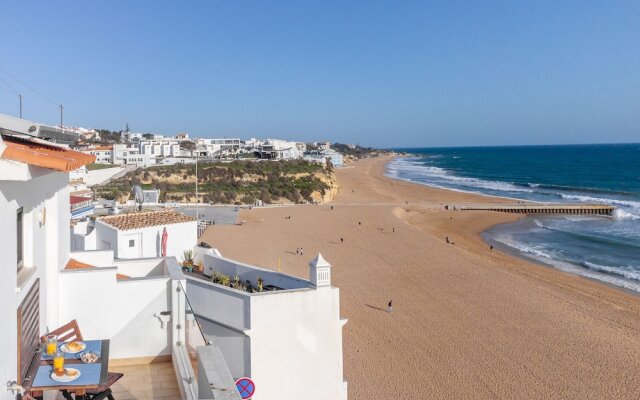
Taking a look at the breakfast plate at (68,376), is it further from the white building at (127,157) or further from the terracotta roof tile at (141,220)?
the white building at (127,157)

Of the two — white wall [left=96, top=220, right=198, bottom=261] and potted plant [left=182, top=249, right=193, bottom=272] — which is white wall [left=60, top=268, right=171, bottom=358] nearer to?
potted plant [left=182, top=249, right=193, bottom=272]

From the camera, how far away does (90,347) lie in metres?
4.55

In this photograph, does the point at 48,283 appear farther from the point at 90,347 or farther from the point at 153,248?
the point at 153,248

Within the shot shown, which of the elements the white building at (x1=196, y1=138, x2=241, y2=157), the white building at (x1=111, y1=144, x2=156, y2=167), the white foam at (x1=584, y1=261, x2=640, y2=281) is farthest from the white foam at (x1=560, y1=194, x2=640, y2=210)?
the white building at (x1=196, y1=138, x2=241, y2=157)

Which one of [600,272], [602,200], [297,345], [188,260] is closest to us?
[297,345]

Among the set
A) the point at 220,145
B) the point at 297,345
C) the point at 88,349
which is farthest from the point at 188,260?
the point at 220,145

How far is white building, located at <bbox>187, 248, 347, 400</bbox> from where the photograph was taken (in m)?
10.1

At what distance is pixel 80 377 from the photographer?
160 inches

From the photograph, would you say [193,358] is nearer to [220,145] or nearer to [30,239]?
[30,239]

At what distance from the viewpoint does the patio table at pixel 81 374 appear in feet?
12.9

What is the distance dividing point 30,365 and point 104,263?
3936mm

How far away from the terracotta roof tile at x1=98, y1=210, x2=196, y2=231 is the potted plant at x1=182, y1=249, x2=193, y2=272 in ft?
4.49

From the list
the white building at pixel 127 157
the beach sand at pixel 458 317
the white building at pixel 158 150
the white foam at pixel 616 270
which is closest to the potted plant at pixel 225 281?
the beach sand at pixel 458 317

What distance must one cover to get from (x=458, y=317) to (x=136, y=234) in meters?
11.2
